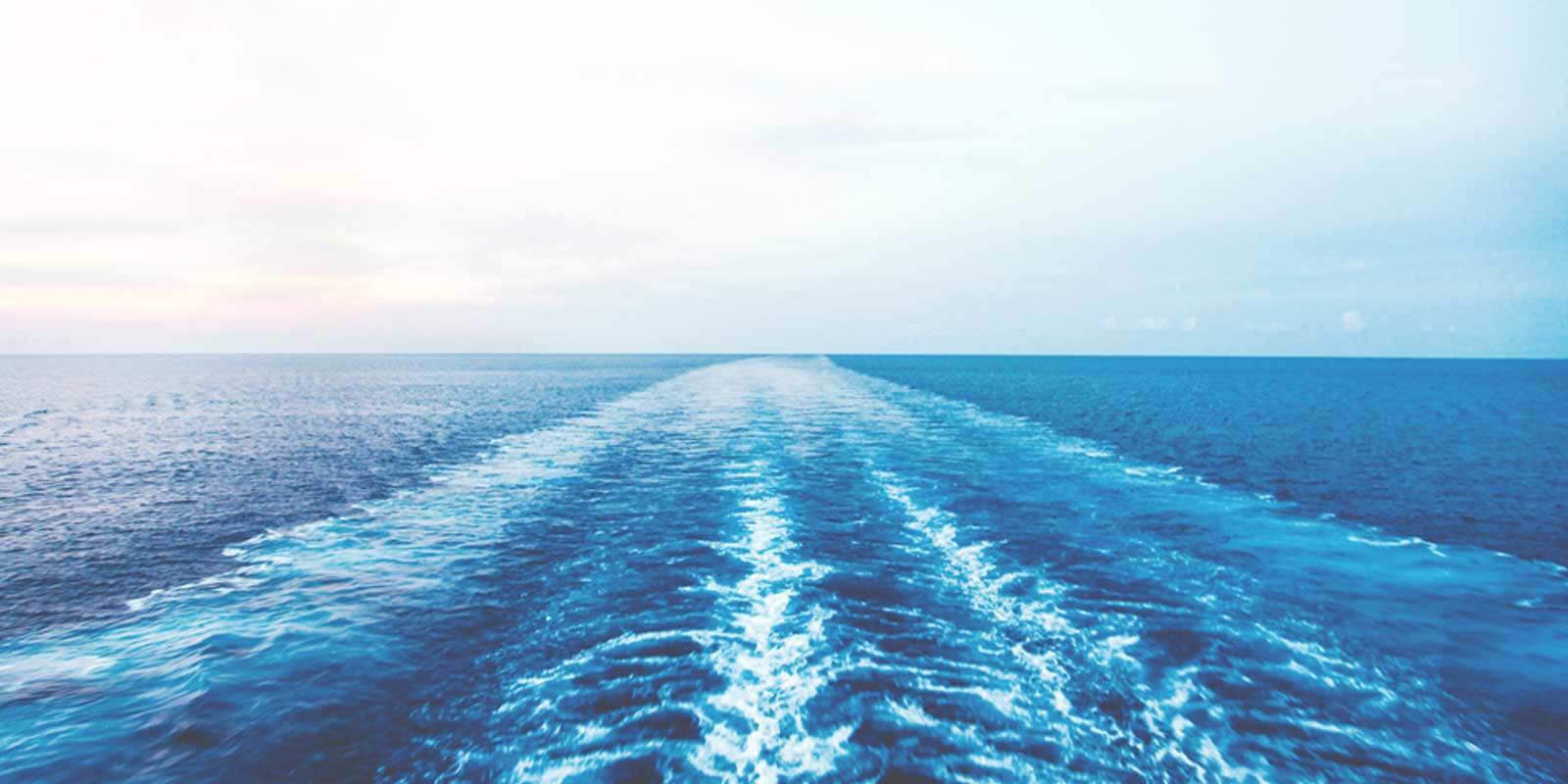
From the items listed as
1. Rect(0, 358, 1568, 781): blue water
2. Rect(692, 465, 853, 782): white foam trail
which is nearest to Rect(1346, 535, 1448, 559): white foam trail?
Rect(0, 358, 1568, 781): blue water

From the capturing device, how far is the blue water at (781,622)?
12.4 meters

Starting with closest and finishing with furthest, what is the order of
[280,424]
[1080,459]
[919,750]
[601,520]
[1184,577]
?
[919,750]
[1184,577]
[601,520]
[1080,459]
[280,424]

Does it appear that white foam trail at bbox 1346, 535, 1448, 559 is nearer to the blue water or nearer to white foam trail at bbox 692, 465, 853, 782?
the blue water

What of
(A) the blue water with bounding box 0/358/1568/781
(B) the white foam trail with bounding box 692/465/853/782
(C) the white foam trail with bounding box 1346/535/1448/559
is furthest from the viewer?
(C) the white foam trail with bounding box 1346/535/1448/559

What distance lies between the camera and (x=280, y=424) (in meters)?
65.1

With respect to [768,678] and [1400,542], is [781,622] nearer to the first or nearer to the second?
[768,678]

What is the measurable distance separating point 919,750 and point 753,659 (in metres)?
4.61

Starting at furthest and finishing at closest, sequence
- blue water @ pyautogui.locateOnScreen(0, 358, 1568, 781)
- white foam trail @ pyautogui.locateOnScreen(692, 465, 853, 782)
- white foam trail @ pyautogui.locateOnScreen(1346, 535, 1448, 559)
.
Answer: white foam trail @ pyautogui.locateOnScreen(1346, 535, 1448, 559)
blue water @ pyautogui.locateOnScreen(0, 358, 1568, 781)
white foam trail @ pyautogui.locateOnScreen(692, 465, 853, 782)

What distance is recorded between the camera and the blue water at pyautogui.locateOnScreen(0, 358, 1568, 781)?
12398 millimetres

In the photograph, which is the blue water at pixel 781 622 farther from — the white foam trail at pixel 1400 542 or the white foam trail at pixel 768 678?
the white foam trail at pixel 1400 542

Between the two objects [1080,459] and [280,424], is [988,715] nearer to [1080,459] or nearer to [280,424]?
[1080,459]

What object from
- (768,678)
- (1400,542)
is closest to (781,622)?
(768,678)

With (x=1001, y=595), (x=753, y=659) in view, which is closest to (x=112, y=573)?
(x=753, y=659)

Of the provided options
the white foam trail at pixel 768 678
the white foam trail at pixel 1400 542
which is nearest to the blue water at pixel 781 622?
the white foam trail at pixel 768 678
